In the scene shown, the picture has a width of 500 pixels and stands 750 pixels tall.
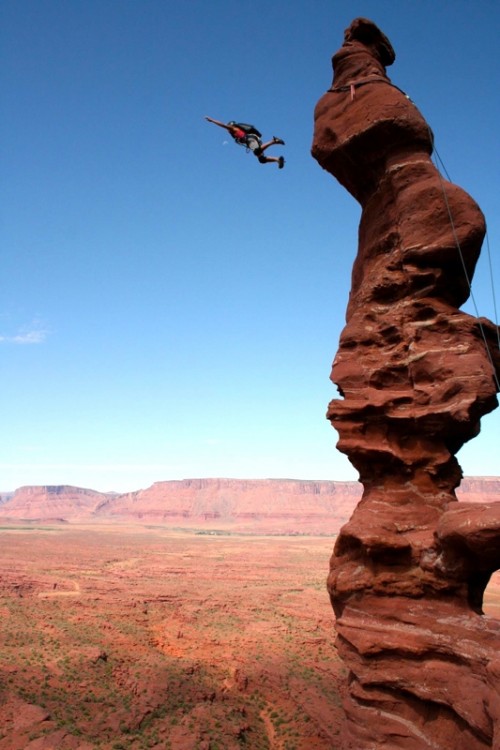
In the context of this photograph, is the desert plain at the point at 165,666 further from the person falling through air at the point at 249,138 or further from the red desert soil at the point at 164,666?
the person falling through air at the point at 249,138

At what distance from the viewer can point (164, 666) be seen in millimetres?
23031

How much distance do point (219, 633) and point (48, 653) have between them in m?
9.79

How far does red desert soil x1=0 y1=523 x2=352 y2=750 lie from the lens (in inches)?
666

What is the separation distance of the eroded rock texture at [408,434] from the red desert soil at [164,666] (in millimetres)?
7586

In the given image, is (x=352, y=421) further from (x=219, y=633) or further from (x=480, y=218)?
(x=219, y=633)

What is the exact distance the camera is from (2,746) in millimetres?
15133

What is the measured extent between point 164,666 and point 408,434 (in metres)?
17.9

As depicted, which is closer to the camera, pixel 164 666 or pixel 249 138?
pixel 249 138

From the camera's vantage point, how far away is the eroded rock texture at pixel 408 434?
10367mm

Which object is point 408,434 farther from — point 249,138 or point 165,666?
point 165,666

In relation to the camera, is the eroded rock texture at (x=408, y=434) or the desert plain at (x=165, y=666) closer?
the eroded rock texture at (x=408, y=434)

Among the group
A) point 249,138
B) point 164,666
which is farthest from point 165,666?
point 249,138

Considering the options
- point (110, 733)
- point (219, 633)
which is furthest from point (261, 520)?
point (110, 733)

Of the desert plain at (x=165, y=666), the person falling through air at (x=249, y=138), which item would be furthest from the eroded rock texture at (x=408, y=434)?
the desert plain at (x=165, y=666)
